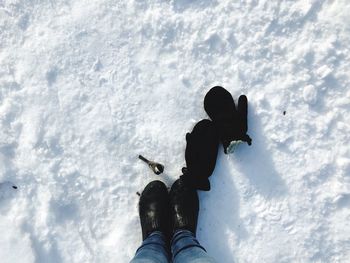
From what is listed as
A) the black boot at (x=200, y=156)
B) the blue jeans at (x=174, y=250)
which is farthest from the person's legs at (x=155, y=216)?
the black boot at (x=200, y=156)

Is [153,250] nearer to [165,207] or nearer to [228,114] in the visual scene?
[165,207]

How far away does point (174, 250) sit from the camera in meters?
1.90

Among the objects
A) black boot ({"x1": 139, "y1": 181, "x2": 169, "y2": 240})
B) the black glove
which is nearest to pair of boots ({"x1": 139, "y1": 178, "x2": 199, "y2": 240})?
black boot ({"x1": 139, "y1": 181, "x2": 169, "y2": 240})

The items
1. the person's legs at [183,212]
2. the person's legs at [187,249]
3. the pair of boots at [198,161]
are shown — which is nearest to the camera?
the person's legs at [187,249]

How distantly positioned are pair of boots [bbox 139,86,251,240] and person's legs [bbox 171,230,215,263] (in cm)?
8

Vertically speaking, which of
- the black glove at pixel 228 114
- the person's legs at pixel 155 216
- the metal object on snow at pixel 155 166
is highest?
the black glove at pixel 228 114

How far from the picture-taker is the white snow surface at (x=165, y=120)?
204cm

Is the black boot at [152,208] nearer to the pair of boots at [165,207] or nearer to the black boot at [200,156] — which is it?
the pair of boots at [165,207]

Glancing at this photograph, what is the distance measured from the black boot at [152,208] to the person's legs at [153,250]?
0.04 meters

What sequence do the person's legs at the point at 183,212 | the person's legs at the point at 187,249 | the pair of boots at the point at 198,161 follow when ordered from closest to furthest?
the person's legs at the point at 187,249 → the person's legs at the point at 183,212 → the pair of boots at the point at 198,161

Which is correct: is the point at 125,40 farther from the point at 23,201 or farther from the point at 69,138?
the point at 23,201

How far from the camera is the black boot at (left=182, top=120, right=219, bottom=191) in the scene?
6.82 feet

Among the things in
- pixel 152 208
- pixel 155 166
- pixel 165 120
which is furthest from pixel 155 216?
pixel 165 120

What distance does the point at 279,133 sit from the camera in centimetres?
207
